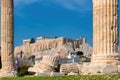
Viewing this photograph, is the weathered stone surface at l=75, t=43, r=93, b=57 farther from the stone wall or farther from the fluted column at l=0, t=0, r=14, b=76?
the fluted column at l=0, t=0, r=14, b=76

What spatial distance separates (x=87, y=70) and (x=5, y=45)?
452 inches

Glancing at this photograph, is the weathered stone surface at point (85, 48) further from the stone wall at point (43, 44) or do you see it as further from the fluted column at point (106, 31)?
the fluted column at point (106, 31)

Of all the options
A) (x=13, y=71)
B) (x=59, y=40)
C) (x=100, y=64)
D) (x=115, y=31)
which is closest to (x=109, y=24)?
(x=115, y=31)

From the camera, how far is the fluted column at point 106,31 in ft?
61.7

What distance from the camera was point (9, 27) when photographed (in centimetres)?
2942

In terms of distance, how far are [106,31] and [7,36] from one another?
12132 mm

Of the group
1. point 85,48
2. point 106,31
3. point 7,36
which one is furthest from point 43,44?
point 106,31

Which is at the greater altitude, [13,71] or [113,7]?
[113,7]

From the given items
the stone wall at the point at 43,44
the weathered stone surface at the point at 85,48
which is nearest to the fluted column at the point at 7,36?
the weathered stone surface at the point at 85,48

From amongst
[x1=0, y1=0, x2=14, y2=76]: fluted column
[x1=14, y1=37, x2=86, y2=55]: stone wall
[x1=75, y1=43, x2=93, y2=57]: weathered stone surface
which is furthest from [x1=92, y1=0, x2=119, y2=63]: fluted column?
[x1=14, y1=37, x2=86, y2=55]: stone wall

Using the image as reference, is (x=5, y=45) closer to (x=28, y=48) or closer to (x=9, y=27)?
(x=9, y=27)

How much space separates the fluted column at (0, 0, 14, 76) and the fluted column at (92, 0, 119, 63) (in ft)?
36.5

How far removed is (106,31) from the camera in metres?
18.9

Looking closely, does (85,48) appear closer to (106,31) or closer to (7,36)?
(7,36)
